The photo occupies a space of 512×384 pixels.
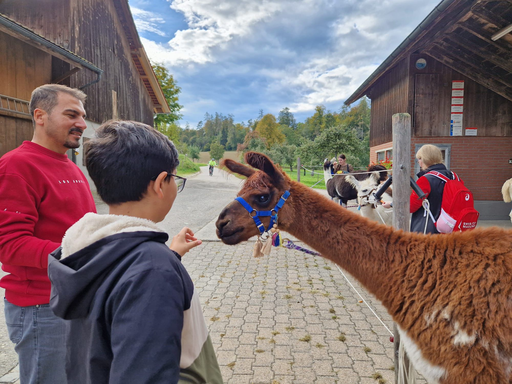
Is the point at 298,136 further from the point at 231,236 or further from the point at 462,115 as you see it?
the point at 231,236

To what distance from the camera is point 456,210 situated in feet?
10.2

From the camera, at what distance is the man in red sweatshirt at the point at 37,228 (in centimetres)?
142

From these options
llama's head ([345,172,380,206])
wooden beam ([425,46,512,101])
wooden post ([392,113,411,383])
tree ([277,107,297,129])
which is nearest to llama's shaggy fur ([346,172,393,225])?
llama's head ([345,172,380,206])

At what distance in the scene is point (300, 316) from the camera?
3.94 metres

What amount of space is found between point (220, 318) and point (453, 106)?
10.2 m

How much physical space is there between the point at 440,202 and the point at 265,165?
82.3 inches

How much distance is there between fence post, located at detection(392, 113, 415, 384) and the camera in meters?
2.70

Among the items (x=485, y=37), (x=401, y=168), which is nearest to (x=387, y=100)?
(x=485, y=37)

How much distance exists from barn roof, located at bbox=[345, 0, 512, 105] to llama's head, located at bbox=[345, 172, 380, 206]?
4148 millimetres

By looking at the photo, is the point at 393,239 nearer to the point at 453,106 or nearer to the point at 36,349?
the point at 36,349

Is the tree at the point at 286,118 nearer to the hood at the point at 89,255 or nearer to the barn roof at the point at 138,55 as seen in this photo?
the barn roof at the point at 138,55

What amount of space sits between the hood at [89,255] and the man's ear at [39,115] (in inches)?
40.8

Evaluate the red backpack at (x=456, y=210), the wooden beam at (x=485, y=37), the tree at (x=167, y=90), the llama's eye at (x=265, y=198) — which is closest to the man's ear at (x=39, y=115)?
the llama's eye at (x=265, y=198)

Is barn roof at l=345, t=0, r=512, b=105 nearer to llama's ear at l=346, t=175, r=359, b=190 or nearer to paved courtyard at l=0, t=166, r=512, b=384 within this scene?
llama's ear at l=346, t=175, r=359, b=190
